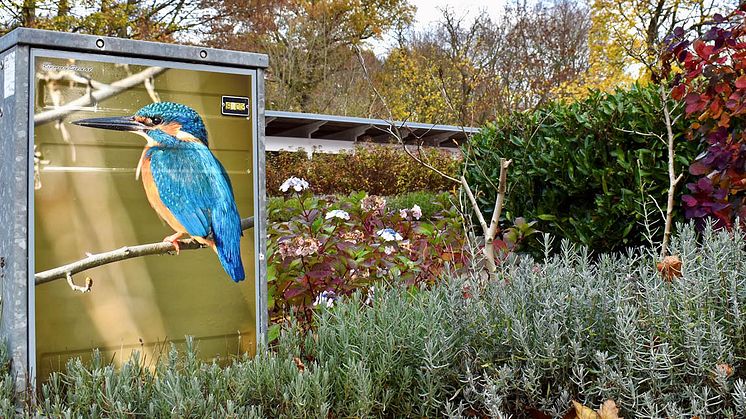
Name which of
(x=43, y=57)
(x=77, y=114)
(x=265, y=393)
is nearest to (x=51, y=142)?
(x=77, y=114)

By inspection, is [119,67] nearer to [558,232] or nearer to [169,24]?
[558,232]

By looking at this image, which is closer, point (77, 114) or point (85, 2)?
point (77, 114)

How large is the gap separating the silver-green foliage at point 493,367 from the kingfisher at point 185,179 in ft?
1.58

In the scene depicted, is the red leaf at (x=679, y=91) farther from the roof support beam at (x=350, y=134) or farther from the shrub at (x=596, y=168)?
the roof support beam at (x=350, y=134)

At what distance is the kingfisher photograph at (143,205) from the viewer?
213 cm

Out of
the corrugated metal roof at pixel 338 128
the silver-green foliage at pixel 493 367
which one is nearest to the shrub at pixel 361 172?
the corrugated metal roof at pixel 338 128

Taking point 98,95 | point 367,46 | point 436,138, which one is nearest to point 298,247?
point 98,95

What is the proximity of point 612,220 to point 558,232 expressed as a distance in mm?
472

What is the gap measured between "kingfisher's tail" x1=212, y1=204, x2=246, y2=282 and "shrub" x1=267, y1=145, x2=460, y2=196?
559 inches

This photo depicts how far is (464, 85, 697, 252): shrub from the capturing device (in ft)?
13.6

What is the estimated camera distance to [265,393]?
1936 millimetres

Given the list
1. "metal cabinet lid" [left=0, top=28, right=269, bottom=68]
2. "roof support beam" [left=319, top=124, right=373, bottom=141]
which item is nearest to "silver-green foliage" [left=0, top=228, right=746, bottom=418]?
"metal cabinet lid" [left=0, top=28, right=269, bottom=68]

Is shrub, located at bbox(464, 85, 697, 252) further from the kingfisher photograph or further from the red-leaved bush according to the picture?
the kingfisher photograph

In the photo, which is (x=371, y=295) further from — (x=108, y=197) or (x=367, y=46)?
(x=367, y=46)
